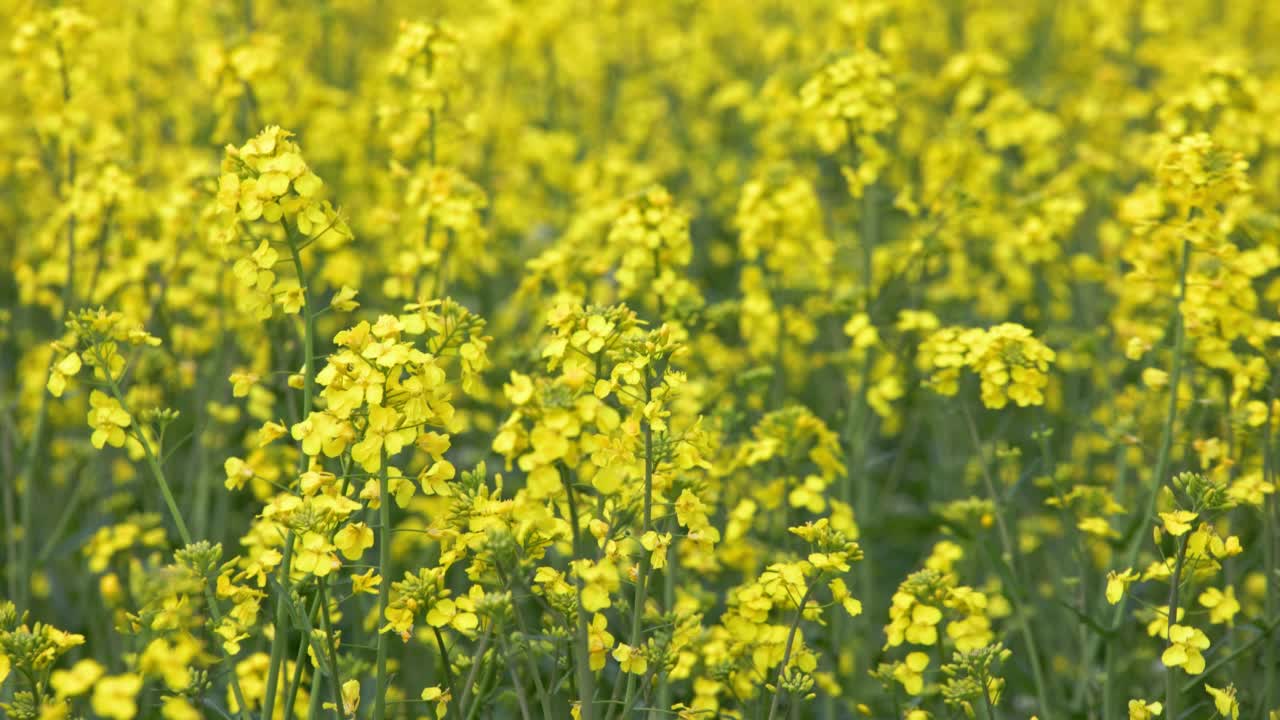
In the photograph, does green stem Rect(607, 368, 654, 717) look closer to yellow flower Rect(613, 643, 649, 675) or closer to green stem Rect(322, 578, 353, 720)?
yellow flower Rect(613, 643, 649, 675)

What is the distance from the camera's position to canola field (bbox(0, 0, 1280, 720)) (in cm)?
288

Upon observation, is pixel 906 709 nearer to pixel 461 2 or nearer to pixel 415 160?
pixel 415 160

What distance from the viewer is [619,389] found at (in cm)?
284

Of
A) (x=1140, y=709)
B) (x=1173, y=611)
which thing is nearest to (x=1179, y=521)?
(x=1173, y=611)

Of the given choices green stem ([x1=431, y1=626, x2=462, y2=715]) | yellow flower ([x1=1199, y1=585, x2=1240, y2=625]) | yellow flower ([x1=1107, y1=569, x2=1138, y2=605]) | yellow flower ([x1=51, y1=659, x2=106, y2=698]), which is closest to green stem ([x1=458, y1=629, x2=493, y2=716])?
green stem ([x1=431, y1=626, x2=462, y2=715])

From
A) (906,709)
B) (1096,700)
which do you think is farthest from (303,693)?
(1096,700)

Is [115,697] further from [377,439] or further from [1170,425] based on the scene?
[1170,425]

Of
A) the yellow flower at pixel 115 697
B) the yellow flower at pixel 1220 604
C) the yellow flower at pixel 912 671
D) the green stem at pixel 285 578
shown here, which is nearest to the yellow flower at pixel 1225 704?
the yellow flower at pixel 1220 604

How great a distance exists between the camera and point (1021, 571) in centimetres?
434

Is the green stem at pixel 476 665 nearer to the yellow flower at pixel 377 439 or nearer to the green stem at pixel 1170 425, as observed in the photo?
the yellow flower at pixel 377 439

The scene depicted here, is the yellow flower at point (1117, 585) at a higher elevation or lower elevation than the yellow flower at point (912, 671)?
higher

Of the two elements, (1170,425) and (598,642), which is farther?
(1170,425)

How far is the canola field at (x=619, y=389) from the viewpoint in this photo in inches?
114

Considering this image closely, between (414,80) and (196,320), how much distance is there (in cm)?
209
